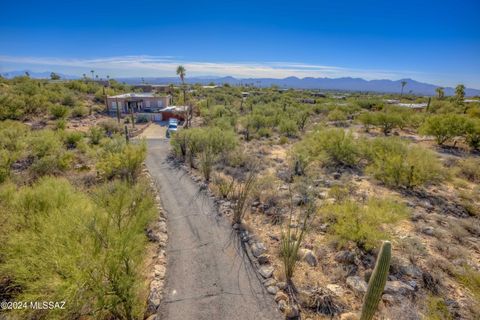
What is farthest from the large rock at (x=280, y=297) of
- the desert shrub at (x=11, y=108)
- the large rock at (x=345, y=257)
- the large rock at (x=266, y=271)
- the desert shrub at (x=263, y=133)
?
the desert shrub at (x=11, y=108)

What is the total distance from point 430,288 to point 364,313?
133 inches

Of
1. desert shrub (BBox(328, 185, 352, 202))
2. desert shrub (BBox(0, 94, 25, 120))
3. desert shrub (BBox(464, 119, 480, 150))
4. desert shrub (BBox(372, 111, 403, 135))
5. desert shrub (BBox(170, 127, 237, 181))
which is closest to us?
desert shrub (BBox(328, 185, 352, 202))

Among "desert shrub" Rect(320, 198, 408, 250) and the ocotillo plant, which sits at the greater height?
the ocotillo plant

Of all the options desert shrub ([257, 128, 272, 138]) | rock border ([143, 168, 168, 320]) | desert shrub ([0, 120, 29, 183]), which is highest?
desert shrub ([0, 120, 29, 183])

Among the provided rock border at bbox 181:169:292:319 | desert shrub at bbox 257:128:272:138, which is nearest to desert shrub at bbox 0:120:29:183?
rock border at bbox 181:169:292:319

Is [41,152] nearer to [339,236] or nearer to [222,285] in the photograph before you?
[222,285]

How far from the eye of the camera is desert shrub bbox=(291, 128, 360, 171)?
1802 cm

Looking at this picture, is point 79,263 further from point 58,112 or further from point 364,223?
point 58,112

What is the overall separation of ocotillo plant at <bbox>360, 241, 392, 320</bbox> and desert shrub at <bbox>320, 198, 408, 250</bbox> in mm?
3513

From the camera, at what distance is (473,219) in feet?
36.3

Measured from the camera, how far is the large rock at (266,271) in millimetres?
Answer: 7820

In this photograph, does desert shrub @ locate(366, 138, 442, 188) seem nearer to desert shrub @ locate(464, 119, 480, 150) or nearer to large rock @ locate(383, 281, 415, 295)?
large rock @ locate(383, 281, 415, 295)

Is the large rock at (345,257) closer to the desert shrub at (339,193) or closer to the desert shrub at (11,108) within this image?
the desert shrub at (339,193)

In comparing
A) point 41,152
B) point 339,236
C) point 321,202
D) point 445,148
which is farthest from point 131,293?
point 445,148
